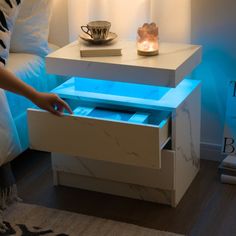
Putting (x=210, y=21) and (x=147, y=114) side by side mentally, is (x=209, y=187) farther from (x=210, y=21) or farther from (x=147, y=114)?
(x=210, y=21)

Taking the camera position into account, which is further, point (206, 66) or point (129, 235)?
point (206, 66)

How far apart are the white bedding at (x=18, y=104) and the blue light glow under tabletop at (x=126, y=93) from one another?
0.21 metres

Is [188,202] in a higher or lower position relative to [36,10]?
lower

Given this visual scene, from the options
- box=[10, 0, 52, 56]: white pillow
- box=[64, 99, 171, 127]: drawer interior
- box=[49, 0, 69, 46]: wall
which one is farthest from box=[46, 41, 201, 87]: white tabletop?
box=[49, 0, 69, 46]: wall

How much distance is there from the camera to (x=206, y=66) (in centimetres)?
235

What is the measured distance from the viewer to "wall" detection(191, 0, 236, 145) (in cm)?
225

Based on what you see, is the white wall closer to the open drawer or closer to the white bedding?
the open drawer

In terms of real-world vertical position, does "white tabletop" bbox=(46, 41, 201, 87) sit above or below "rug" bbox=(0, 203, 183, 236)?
above

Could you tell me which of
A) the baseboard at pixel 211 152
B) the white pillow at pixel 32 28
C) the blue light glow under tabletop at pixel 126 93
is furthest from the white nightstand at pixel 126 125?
the white pillow at pixel 32 28

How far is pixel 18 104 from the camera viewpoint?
2.27 metres

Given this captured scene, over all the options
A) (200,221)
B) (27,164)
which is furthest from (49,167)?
(200,221)

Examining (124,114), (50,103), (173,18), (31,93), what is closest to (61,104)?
(50,103)

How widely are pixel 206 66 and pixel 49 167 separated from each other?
2.71 ft

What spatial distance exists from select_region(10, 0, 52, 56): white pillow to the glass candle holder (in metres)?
0.61
